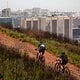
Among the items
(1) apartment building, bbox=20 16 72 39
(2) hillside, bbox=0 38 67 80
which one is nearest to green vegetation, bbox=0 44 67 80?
(2) hillside, bbox=0 38 67 80

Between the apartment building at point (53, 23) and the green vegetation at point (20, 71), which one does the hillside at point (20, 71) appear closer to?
the green vegetation at point (20, 71)

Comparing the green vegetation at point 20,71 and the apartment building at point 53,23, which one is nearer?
the green vegetation at point 20,71

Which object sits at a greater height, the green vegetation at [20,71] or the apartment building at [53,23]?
the green vegetation at [20,71]

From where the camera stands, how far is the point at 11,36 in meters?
14.9

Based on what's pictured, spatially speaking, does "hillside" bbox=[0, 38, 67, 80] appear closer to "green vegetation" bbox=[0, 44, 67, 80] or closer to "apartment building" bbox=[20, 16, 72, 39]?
"green vegetation" bbox=[0, 44, 67, 80]

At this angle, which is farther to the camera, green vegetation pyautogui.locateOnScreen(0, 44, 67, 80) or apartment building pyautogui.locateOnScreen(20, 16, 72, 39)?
apartment building pyautogui.locateOnScreen(20, 16, 72, 39)

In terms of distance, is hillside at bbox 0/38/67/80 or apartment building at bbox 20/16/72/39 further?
apartment building at bbox 20/16/72/39

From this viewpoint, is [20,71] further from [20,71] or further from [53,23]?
[53,23]

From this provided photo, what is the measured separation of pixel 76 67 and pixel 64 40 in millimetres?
7328

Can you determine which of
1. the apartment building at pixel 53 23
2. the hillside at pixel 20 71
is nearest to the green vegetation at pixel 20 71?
the hillside at pixel 20 71

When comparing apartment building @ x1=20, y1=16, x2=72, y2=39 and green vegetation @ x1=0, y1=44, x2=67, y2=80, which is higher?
green vegetation @ x1=0, y1=44, x2=67, y2=80

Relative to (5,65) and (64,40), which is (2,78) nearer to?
(5,65)

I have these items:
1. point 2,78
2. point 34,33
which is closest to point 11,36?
point 34,33

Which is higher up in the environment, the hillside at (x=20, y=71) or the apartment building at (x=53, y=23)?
the hillside at (x=20, y=71)
